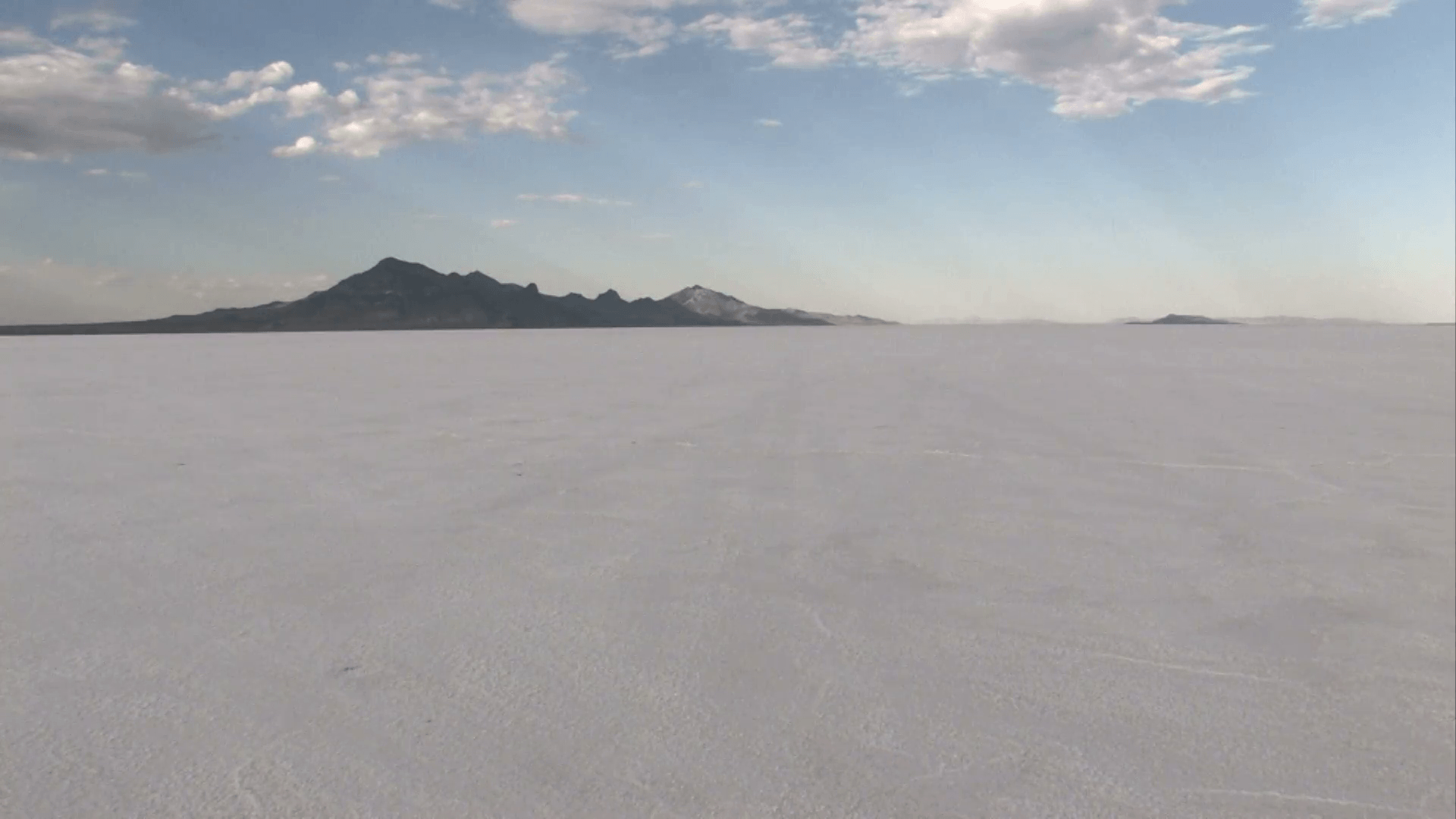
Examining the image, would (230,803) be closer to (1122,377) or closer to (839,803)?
(839,803)

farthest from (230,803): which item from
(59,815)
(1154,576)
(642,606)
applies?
(1154,576)

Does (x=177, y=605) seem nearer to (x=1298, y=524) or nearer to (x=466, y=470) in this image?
(x=466, y=470)

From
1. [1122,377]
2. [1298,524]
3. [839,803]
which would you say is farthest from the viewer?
[1122,377]

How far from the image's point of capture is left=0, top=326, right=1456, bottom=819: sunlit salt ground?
2.15 m

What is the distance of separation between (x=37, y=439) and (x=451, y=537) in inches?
174

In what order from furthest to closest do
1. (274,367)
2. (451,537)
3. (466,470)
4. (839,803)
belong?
1. (274,367)
2. (466,470)
3. (451,537)
4. (839,803)

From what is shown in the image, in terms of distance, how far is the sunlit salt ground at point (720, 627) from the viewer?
2.15m

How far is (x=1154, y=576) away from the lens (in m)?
3.71

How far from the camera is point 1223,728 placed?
250cm

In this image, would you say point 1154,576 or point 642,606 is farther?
point 1154,576

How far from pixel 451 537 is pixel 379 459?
2.15m

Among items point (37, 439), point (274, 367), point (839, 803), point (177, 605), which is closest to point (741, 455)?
point (177, 605)

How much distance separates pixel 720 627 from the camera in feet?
9.94

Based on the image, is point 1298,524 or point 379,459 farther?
point 379,459
